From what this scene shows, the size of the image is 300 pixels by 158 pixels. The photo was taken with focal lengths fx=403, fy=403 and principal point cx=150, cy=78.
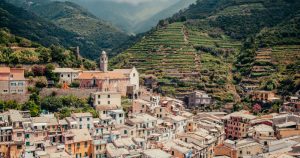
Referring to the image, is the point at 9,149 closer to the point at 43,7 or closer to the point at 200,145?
the point at 200,145

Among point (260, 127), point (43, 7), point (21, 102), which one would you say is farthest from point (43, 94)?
point (43, 7)

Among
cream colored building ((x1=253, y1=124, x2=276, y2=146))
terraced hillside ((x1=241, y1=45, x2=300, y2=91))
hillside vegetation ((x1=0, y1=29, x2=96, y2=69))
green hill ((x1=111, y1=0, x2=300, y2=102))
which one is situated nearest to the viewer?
cream colored building ((x1=253, y1=124, x2=276, y2=146))

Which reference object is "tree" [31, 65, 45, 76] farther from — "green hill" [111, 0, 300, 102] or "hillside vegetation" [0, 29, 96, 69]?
"green hill" [111, 0, 300, 102]

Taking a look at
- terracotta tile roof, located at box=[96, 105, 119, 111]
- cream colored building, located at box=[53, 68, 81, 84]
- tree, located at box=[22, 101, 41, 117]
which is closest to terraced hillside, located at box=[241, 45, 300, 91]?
terracotta tile roof, located at box=[96, 105, 119, 111]

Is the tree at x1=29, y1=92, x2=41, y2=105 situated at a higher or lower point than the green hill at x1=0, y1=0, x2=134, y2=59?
lower

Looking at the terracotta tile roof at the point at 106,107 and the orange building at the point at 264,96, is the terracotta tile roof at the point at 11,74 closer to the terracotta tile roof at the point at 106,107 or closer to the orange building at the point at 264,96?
the terracotta tile roof at the point at 106,107

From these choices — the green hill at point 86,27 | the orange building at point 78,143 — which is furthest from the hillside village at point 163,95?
the green hill at point 86,27

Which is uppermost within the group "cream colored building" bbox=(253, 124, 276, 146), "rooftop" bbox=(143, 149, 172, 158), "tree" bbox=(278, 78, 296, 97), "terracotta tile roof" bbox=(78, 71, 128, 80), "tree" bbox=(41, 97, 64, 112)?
"terracotta tile roof" bbox=(78, 71, 128, 80)
